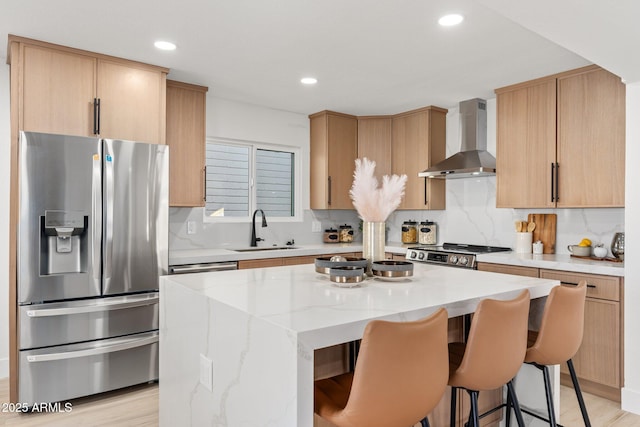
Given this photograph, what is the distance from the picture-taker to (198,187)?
3869 mm

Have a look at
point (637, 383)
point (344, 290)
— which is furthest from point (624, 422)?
point (344, 290)

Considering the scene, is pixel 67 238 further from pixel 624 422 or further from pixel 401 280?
pixel 624 422

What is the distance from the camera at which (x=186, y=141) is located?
12.4ft

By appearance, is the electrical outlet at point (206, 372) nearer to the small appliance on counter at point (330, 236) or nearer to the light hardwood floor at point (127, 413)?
the light hardwood floor at point (127, 413)

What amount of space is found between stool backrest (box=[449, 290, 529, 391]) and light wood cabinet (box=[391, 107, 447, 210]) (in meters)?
3.02

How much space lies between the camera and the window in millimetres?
4371

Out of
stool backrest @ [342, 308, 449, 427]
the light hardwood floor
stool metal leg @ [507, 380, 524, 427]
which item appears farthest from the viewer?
the light hardwood floor

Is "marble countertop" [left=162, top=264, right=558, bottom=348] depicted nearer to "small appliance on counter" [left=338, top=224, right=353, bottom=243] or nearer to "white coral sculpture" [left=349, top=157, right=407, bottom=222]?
"white coral sculpture" [left=349, top=157, right=407, bottom=222]

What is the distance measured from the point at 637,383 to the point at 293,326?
268 cm

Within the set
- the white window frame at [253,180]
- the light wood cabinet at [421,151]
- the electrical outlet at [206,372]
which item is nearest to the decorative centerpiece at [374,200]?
the electrical outlet at [206,372]

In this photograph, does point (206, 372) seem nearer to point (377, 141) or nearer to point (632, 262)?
point (632, 262)

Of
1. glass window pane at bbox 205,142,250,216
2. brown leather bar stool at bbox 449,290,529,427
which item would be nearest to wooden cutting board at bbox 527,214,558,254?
brown leather bar stool at bbox 449,290,529,427

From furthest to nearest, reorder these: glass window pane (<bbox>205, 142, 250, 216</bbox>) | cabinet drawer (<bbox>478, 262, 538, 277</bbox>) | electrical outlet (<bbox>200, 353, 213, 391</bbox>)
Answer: glass window pane (<bbox>205, 142, 250, 216</bbox>), cabinet drawer (<bbox>478, 262, 538, 277</bbox>), electrical outlet (<bbox>200, 353, 213, 391</bbox>)

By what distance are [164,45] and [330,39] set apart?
1136 mm
